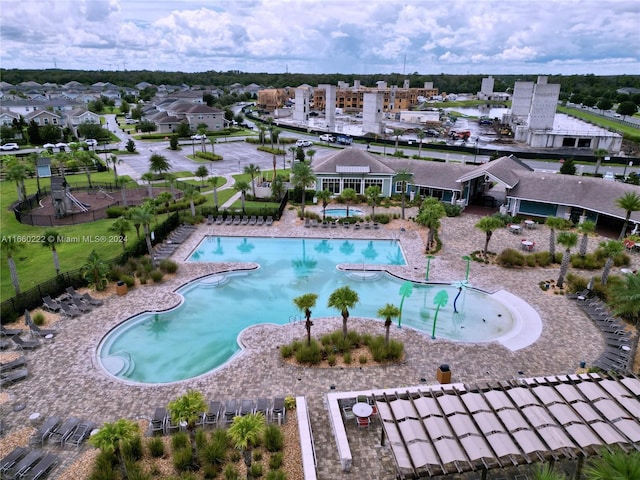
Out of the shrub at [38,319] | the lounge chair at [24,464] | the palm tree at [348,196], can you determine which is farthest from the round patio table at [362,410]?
the palm tree at [348,196]

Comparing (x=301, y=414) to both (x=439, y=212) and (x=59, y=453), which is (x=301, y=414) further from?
(x=439, y=212)

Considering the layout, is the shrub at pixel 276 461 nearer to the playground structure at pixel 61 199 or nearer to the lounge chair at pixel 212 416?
the lounge chair at pixel 212 416

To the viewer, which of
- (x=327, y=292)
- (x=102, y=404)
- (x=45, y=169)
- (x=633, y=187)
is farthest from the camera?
(x=45, y=169)

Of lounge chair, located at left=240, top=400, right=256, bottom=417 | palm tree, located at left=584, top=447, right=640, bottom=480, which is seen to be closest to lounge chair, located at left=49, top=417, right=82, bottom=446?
lounge chair, located at left=240, top=400, right=256, bottom=417

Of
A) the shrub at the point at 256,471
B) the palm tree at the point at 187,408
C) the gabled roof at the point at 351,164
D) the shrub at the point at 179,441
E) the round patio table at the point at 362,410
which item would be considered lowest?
the shrub at the point at 179,441

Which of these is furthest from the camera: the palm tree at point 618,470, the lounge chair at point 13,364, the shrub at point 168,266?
the shrub at point 168,266

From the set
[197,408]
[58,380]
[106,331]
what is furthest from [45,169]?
[197,408]
